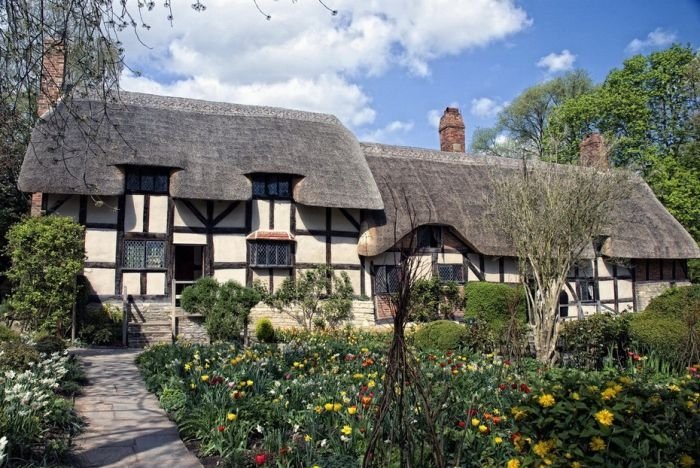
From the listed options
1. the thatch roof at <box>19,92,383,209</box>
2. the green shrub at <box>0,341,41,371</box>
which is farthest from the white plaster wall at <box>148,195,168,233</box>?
the green shrub at <box>0,341,41,371</box>

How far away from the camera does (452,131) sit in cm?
2083

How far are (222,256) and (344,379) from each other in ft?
28.3

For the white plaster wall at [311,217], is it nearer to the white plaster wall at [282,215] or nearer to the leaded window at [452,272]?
the white plaster wall at [282,215]

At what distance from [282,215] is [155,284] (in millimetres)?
3554

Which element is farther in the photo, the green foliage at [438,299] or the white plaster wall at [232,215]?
the green foliage at [438,299]

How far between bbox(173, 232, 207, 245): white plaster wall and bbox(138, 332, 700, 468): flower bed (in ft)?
19.5

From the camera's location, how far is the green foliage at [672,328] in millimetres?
7285

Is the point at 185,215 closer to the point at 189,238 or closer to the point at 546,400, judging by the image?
the point at 189,238

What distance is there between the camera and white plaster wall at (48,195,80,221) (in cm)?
1255

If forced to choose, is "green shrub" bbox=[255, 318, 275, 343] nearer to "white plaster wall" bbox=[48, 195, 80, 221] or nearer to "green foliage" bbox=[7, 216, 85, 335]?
"green foliage" bbox=[7, 216, 85, 335]

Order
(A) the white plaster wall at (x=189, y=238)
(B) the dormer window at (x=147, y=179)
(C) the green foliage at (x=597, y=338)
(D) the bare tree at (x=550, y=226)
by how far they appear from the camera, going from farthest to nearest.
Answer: (A) the white plaster wall at (x=189, y=238), (B) the dormer window at (x=147, y=179), (C) the green foliage at (x=597, y=338), (D) the bare tree at (x=550, y=226)

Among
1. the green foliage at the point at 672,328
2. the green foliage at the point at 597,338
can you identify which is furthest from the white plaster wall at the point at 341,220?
the green foliage at the point at 672,328

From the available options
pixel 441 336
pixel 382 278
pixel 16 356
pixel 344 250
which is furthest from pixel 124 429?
pixel 382 278

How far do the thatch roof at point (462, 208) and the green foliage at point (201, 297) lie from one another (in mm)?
4619
